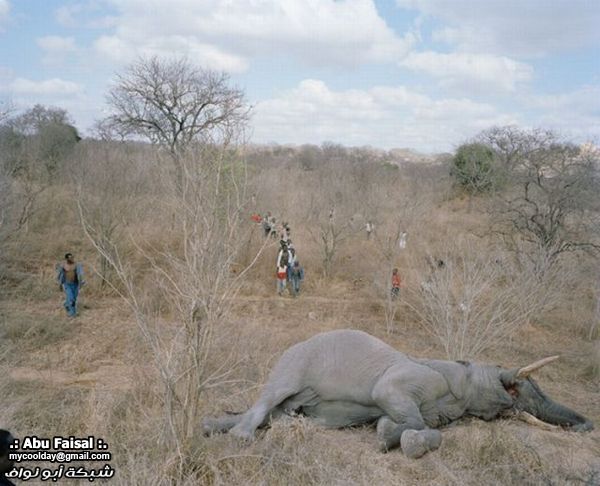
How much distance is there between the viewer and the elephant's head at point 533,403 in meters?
5.39

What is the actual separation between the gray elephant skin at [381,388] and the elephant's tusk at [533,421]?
0.20 feet

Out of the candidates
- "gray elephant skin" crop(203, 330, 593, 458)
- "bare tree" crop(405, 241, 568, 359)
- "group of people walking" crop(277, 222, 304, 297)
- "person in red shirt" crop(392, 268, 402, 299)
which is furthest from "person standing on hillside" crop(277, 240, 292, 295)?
"gray elephant skin" crop(203, 330, 593, 458)

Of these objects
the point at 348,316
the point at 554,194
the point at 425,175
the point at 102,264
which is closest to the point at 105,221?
the point at 102,264

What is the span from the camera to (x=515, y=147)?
26.9 m

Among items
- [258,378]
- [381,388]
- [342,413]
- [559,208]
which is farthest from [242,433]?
[559,208]

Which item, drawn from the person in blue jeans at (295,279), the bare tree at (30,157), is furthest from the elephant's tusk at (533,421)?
the bare tree at (30,157)

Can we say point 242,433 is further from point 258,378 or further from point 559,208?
point 559,208

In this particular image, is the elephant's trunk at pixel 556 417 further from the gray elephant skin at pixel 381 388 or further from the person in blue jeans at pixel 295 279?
the person in blue jeans at pixel 295 279

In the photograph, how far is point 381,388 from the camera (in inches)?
201

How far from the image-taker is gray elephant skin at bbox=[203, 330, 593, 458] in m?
5.22

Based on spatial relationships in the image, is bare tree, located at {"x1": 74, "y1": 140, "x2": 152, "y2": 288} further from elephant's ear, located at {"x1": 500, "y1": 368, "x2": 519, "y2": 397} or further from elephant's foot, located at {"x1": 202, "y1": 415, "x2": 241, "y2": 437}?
elephant's ear, located at {"x1": 500, "y1": 368, "x2": 519, "y2": 397}

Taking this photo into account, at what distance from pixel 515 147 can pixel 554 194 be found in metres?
13.4

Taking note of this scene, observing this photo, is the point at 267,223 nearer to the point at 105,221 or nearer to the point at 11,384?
the point at 105,221

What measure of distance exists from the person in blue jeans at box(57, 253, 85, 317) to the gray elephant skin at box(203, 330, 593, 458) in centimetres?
Answer: 756
